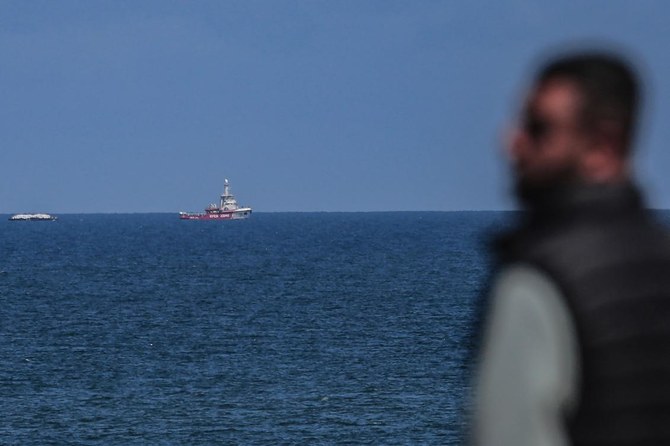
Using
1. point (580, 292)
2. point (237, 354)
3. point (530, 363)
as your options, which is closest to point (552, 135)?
point (580, 292)

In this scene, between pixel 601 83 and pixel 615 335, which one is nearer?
pixel 615 335

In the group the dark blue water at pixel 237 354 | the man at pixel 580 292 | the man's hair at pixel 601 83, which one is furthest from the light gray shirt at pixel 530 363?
the dark blue water at pixel 237 354

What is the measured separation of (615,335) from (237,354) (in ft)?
212

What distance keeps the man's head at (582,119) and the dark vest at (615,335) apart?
0.17 meters

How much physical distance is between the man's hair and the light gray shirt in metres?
0.38

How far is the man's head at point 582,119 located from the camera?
2.78 meters

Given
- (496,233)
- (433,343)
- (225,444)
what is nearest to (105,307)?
(433,343)

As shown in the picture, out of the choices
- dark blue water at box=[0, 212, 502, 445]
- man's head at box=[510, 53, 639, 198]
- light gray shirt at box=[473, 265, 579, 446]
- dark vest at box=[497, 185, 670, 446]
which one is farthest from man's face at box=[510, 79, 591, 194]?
dark blue water at box=[0, 212, 502, 445]

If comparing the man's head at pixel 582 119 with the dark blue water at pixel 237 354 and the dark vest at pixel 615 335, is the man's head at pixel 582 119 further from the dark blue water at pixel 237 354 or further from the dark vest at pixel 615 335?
the dark blue water at pixel 237 354

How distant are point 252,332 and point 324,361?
45.7ft

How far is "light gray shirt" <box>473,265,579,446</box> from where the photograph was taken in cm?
260

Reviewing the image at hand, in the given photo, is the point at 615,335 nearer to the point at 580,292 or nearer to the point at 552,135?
the point at 580,292

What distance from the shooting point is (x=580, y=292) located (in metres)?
2.66

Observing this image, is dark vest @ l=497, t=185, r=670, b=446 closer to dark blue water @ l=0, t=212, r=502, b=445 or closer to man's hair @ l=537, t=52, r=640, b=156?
man's hair @ l=537, t=52, r=640, b=156
